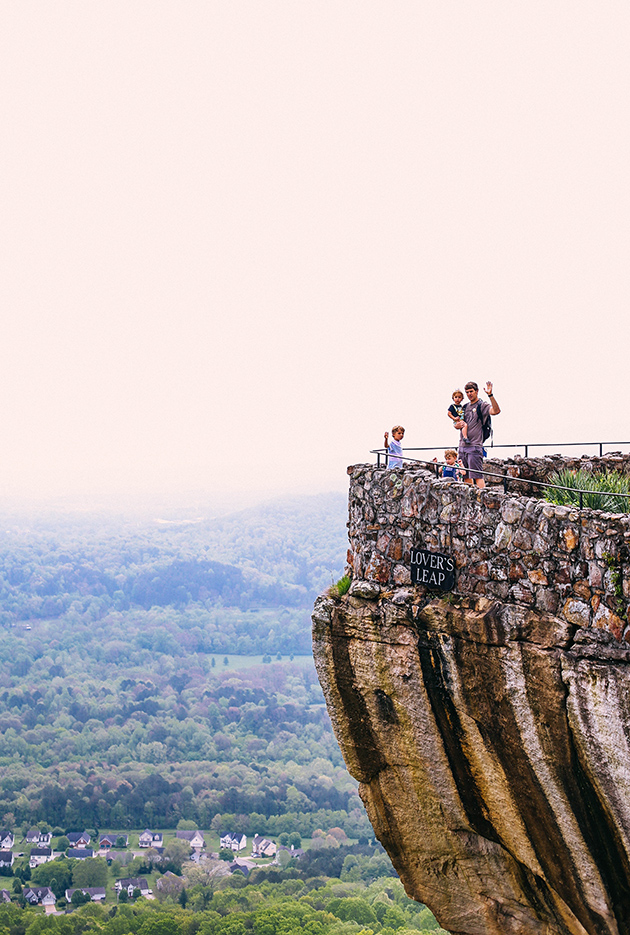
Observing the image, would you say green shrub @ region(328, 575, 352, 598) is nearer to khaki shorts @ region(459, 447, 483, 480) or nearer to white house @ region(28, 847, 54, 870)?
khaki shorts @ region(459, 447, 483, 480)

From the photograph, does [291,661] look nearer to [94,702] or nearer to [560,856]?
[94,702]

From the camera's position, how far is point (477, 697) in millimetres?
8438

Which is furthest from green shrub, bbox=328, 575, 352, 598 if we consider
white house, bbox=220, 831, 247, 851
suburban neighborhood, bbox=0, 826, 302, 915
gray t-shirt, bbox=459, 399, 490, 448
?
white house, bbox=220, 831, 247, 851

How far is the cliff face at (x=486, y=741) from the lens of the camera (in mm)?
7539

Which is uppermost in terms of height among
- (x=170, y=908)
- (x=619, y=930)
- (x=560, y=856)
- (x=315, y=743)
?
(x=560, y=856)

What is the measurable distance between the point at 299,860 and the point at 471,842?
237 ft

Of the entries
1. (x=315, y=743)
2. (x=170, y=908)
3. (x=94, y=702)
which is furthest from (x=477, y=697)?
(x=94, y=702)

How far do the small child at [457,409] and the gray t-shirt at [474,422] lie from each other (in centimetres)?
6

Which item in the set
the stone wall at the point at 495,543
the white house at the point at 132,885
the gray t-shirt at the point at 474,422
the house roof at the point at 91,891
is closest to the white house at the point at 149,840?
the white house at the point at 132,885

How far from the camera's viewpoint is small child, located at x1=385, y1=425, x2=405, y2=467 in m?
10.2

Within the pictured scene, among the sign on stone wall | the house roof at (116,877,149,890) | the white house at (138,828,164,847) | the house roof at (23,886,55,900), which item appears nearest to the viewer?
the sign on stone wall

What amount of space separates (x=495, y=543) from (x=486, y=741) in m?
2.13

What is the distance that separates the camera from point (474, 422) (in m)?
10.2

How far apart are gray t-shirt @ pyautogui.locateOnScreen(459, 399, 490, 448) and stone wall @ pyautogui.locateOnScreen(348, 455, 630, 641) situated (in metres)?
0.81
